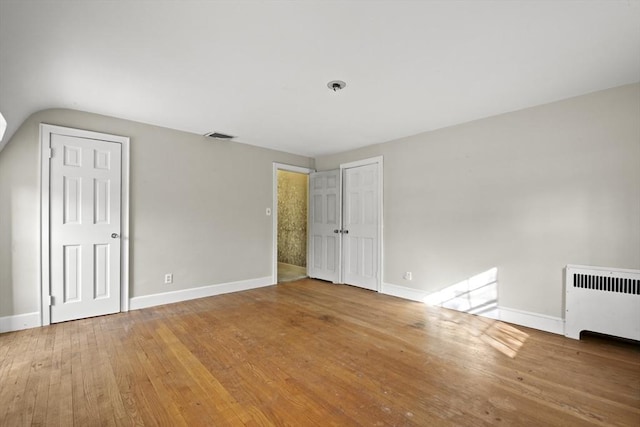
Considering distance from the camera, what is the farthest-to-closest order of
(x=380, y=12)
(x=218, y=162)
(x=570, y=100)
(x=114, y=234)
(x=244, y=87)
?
(x=218, y=162)
(x=114, y=234)
(x=570, y=100)
(x=244, y=87)
(x=380, y=12)

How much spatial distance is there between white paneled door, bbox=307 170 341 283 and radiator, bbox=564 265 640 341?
10.4 ft

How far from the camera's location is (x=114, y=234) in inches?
134

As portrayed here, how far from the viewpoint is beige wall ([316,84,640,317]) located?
8.59 ft

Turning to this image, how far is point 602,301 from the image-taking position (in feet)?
8.60

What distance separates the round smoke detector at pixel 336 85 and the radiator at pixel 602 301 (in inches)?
114

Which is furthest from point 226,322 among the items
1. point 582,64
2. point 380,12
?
point 582,64

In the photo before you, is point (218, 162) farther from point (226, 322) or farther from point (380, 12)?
point (380, 12)

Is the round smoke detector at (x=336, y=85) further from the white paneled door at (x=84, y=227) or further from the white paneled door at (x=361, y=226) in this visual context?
the white paneled door at (x=84, y=227)

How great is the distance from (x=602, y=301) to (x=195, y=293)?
4.74m

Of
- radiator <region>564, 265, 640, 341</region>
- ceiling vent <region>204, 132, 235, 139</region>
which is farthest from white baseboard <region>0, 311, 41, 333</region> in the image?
radiator <region>564, 265, 640, 341</region>

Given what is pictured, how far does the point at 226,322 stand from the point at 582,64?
13.5 feet

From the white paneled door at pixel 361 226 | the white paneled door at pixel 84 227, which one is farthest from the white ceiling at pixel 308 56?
the white paneled door at pixel 361 226

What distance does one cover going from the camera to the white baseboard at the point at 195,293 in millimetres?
3613

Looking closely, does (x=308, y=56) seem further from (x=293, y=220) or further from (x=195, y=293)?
(x=293, y=220)
